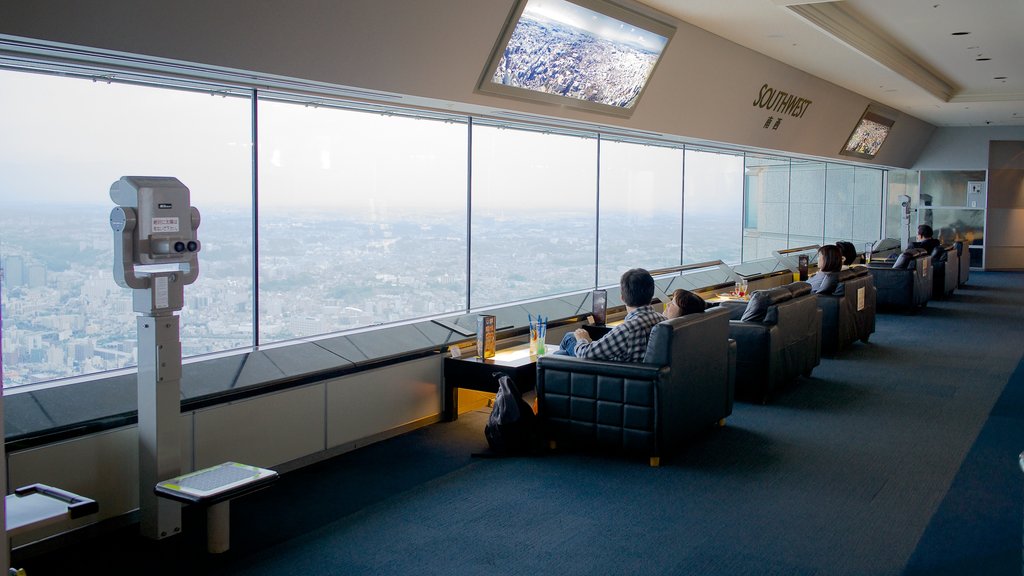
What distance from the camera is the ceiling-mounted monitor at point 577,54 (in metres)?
5.45

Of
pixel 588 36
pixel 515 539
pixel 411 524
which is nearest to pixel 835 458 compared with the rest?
pixel 515 539

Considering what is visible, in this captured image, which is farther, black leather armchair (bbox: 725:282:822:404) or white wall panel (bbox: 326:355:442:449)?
black leather armchair (bbox: 725:282:822:404)

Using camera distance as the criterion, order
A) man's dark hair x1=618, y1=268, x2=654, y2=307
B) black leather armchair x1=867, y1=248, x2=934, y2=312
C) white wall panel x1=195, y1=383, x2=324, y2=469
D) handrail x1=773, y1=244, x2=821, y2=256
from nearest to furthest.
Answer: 1. white wall panel x1=195, y1=383, x2=324, y2=469
2. man's dark hair x1=618, y1=268, x2=654, y2=307
3. black leather armchair x1=867, y1=248, x2=934, y2=312
4. handrail x1=773, y1=244, x2=821, y2=256

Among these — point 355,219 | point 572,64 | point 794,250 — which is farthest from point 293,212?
point 794,250

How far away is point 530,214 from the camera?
7.27 metres

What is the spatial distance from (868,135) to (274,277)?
11.6 m

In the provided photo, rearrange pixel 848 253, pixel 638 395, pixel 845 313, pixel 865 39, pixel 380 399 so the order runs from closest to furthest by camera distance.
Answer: pixel 638 395
pixel 380 399
pixel 865 39
pixel 845 313
pixel 848 253

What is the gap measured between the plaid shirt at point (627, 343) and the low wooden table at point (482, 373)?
57 centimetres

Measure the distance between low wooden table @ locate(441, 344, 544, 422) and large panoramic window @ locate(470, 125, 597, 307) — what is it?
2.91 ft

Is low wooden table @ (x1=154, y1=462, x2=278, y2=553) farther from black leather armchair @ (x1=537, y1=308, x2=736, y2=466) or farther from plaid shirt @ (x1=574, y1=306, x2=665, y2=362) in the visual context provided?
plaid shirt @ (x1=574, y1=306, x2=665, y2=362)

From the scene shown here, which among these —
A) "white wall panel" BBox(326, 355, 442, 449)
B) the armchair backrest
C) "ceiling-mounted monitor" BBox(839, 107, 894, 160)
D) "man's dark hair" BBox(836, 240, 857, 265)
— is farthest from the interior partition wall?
"white wall panel" BBox(326, 355, 442, 449)

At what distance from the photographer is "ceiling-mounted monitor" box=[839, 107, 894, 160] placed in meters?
13.2

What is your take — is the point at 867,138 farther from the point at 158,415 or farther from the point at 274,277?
the point at 158,415

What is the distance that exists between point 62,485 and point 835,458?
4.22 metres
